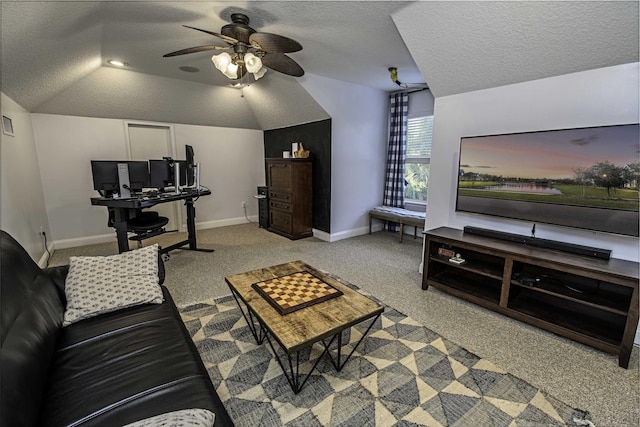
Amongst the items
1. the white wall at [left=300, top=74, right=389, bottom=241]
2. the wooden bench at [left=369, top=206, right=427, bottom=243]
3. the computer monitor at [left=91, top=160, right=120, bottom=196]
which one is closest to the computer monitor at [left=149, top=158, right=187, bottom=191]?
the computer monitor at [left=91, top=160, right=120, bottom=196]

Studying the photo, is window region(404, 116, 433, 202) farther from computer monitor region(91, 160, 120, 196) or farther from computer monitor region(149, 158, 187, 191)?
computer monitor region(91, 160, 120, 196)

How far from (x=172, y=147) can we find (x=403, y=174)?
3974mm

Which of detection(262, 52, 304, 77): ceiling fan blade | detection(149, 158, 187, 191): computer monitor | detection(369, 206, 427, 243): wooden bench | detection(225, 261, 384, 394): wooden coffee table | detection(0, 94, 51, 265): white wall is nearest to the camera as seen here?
detection(225, 261, 384, 394): wooden coffee table

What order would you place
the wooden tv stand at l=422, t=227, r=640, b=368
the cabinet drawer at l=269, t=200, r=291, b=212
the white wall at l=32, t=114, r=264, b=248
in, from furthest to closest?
the cabinet drawer at l=269, t=200, r=291, b=212 < the white wall at l=32, t=114, r=264, b=248 < the wooden tv stand at l=422, t=227, r=640, b=368

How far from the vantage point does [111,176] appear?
3.27 metres

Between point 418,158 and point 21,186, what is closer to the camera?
point 21,186

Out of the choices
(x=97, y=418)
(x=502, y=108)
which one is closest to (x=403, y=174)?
(x=502, y=108)

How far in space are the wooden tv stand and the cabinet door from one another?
2.43m

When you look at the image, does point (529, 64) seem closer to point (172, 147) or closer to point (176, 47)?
point (176, 47)

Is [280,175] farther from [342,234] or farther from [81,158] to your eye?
[81,158]

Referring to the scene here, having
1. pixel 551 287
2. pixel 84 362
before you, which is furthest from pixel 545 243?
pixel 84 362

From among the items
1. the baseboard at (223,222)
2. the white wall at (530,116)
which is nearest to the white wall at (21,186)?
the baseboard at (223,222)

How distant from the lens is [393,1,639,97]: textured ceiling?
172cm

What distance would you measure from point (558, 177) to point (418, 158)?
257 cm
